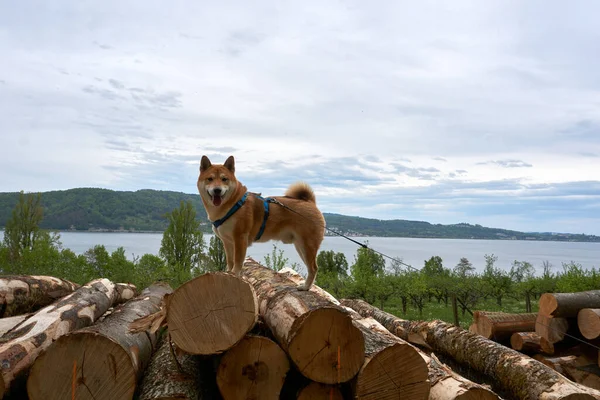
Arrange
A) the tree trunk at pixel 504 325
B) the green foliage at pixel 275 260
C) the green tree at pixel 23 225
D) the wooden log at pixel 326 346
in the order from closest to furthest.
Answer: the wooden log at pixel 326 346 < the tree trunk at pixel 504 325 < the green foliage at pixel 275 260 < the green tree at pixel 23 225

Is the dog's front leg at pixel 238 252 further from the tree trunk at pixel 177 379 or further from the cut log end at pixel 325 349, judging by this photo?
the cut log end at pixel 325 349

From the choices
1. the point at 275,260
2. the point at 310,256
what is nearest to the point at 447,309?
the point at 275,260

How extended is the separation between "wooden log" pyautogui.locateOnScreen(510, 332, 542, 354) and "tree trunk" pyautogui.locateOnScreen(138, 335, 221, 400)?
6.60m

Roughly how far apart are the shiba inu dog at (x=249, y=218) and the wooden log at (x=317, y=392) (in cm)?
152

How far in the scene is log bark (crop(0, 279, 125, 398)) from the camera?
3604mm

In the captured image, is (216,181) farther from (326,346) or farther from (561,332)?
(561,332)

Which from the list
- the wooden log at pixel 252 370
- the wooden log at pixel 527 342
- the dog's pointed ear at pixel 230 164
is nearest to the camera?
the wooden log at pixel 252 370

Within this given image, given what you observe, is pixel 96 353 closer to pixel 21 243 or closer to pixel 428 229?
pixel 21 243

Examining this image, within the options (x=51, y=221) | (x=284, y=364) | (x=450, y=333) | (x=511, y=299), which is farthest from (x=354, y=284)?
(x=51, y=221)

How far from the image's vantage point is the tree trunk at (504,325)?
8.93 m

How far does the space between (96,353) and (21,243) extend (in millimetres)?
37643

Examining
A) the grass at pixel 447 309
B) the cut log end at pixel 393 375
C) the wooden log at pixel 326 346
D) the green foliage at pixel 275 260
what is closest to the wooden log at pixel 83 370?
the wooden log at pixel 326 346

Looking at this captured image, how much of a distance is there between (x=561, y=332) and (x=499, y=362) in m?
2.21

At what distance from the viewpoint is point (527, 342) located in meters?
8.65
